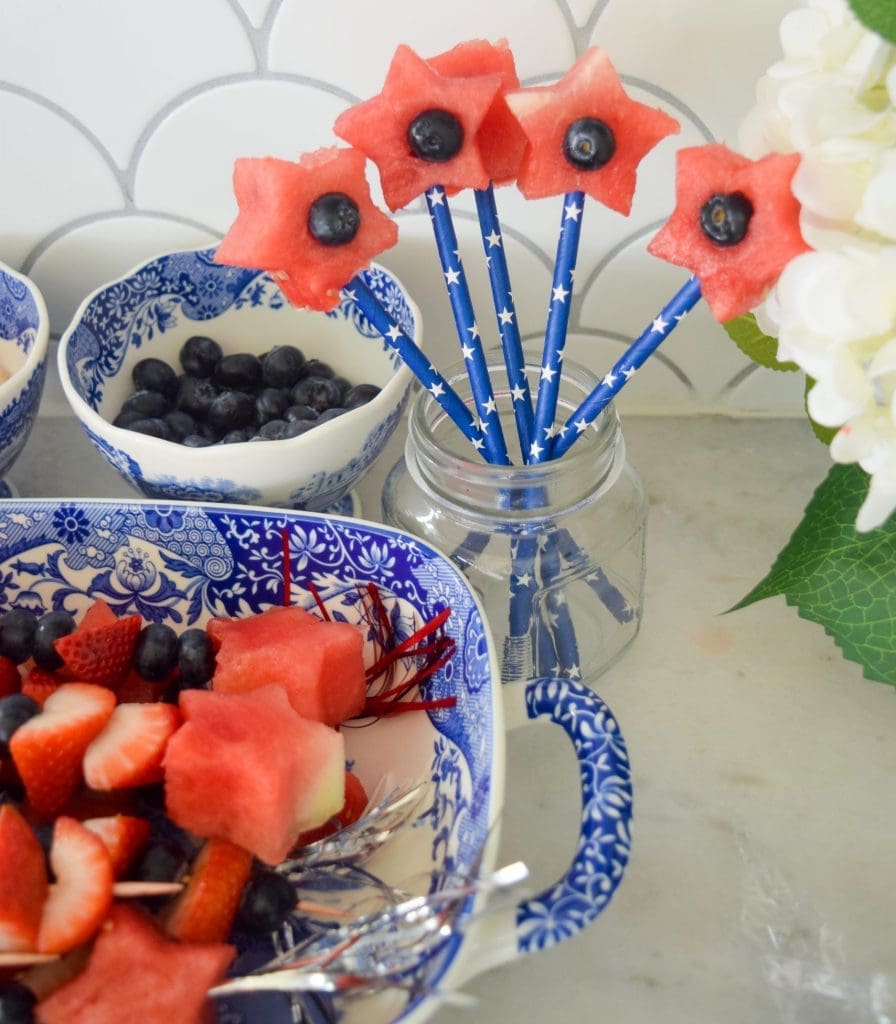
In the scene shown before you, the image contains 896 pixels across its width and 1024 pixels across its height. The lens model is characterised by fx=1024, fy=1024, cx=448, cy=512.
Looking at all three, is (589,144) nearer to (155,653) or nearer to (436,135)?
(436,135)

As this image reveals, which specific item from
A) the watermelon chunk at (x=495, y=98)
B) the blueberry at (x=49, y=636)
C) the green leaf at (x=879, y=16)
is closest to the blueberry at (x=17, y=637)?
the blueberry at (x=49, y=636)

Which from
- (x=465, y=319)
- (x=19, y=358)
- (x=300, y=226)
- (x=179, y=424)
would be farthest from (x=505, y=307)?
(x=19, y=358)

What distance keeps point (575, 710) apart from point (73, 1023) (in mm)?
244

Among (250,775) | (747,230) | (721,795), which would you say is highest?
(747,230)

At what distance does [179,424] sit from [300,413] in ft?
0.25

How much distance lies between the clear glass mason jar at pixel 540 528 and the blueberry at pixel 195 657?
0.15 metres

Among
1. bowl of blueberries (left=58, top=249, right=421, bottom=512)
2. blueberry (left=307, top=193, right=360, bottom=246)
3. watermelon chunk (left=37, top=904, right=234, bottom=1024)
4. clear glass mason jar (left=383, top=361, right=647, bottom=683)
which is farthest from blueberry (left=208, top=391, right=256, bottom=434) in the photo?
watermelon chunk (left=37, top=904, right=234, bottom=1024)

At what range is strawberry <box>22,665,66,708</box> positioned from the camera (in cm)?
52

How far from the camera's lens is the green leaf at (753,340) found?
59cm

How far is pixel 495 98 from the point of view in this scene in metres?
0.51

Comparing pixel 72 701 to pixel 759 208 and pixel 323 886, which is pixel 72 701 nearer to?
pixel 323 886

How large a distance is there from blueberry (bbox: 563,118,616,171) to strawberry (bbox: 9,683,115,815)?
13.8 inches

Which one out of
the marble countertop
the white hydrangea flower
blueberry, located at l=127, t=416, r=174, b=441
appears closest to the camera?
the white hydrangea flower

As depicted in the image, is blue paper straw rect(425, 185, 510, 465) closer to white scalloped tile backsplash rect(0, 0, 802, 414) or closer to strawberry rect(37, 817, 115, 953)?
white scalloped tile backsplash rect(0, 0, 802, 414)
